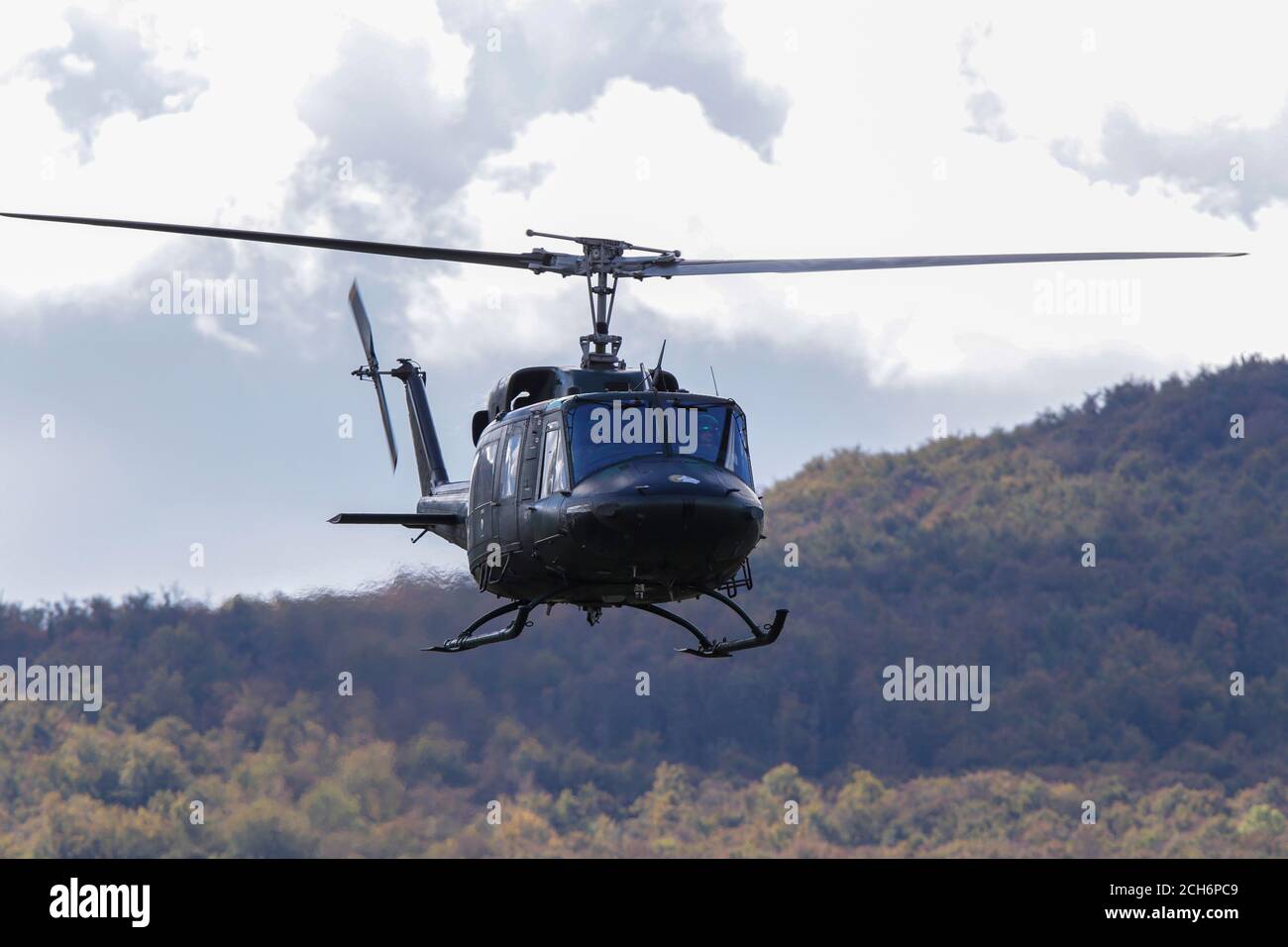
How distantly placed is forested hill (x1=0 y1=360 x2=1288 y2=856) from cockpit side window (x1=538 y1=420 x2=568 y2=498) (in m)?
23.6

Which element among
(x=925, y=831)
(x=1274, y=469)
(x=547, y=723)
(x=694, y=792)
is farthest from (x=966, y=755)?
(x=1274, y=469)

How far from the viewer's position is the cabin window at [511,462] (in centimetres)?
1753

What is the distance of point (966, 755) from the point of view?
78812 mm

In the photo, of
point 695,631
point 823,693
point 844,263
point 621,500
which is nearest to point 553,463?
point 621,500

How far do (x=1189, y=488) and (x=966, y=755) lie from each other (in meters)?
27.7

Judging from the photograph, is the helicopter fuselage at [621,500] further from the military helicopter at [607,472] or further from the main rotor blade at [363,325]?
the main rotor blade at [363,325]

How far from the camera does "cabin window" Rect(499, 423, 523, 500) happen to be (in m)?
17.5

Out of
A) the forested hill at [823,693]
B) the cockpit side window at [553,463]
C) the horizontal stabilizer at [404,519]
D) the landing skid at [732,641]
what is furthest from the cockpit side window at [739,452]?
the forested hill at [823,693]

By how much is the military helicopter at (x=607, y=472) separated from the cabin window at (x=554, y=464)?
0.06 ft

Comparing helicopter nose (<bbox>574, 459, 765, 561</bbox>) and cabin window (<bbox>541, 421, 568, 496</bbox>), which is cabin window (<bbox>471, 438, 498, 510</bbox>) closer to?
cabin window (<bbox>541, 421, 568, 496</bbox>)
